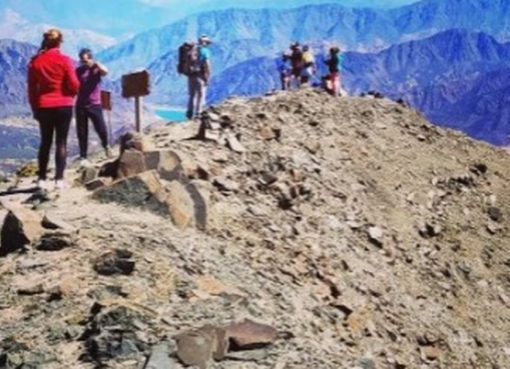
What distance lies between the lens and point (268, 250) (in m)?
14.1

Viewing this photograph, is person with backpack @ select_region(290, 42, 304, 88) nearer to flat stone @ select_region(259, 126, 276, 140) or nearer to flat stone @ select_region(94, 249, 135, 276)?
flat stone @ select_region(259, 126, 276, 140)

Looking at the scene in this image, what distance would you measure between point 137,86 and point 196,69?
17.6 feet

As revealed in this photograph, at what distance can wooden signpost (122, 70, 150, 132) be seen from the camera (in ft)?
60.1

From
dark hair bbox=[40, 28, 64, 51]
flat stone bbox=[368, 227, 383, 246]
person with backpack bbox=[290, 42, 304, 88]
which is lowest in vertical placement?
flat stone bbox=[368, 227, 383, 246]

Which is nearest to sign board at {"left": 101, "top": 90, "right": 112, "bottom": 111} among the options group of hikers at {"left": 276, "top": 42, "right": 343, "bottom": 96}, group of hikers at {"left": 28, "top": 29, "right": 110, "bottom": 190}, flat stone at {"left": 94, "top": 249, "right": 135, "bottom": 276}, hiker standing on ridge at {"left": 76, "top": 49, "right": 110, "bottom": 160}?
hiker standing on ridge at {"left": 76, "top": 49, "right": 110, "bottom": 160}

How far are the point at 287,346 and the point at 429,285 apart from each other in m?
8.94

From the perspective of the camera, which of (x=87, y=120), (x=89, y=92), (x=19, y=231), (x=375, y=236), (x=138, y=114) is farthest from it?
(x=87, y=120)

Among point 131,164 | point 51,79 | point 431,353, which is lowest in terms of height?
point 431,353

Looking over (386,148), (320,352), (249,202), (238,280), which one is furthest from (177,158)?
(386,148)

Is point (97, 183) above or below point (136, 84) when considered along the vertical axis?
below

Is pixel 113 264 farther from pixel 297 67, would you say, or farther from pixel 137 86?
pixel 297 67

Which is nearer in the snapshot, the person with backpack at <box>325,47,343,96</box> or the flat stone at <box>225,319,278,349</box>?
the flat stone at <box>225,319,278,349</box>

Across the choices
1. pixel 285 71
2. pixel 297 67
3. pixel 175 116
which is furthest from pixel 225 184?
pixel 285 71

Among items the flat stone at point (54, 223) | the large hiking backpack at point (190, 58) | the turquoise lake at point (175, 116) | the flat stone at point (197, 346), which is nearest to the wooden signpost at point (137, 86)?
the turquoise lake at point (175, 116)
